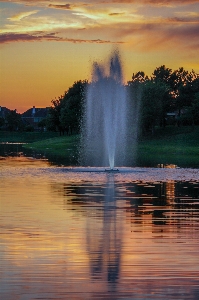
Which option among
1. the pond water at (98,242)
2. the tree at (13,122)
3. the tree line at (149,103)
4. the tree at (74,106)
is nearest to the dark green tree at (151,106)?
the tree line at (149,103)

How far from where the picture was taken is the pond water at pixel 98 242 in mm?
10875

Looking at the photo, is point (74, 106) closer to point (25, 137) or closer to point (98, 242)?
point (25, 137)

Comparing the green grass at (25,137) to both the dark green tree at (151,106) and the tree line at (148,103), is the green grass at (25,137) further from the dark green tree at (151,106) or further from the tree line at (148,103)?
the dark green tree at (151,106)

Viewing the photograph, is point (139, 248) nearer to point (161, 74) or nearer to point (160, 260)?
point (160, 260)

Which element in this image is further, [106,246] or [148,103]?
[148,103]

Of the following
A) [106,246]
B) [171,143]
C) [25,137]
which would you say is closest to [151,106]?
[171,143]

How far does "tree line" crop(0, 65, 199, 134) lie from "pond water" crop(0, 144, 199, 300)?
68743mm

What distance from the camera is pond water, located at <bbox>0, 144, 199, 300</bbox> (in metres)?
Result: 10.9

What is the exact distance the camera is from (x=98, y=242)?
14914mm

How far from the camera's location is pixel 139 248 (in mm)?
14211

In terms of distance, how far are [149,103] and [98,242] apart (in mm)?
83040

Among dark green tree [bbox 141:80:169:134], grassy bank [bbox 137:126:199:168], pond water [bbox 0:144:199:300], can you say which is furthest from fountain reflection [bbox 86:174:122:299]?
dark green tree [bbox 141:80:169:134]

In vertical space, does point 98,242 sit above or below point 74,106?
below

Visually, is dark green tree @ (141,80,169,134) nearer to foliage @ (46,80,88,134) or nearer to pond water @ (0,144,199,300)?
foliage @ (46,80,88,134)
